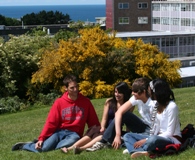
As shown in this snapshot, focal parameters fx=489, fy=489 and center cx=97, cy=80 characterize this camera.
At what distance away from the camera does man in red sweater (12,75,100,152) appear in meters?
8.49

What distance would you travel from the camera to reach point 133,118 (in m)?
8.29

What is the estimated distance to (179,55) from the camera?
53281 mm

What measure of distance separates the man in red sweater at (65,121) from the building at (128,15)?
240 ft

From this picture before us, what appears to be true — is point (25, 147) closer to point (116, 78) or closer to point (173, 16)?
point (116, 78)

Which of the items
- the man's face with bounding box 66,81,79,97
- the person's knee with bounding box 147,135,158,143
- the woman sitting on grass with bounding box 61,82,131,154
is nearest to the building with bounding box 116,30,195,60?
the woman sitting on grass with bounding box 61,82,131,154

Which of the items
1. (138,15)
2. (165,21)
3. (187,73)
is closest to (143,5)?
(138,15)

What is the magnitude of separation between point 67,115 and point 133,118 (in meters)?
1.18

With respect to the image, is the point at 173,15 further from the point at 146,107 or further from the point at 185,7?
the point at 146,107

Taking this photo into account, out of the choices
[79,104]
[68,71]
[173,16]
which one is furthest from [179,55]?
[79,104]

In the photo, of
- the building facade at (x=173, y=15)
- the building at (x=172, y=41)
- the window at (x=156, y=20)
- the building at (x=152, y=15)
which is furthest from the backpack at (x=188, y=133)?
the window at (x=156, y=20)

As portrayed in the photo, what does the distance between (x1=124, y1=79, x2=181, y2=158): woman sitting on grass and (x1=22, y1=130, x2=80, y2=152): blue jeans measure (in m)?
1.25

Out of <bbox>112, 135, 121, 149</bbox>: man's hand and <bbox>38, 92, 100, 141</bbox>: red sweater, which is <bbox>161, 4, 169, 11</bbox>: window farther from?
<bbox>112, 135, 121, 149</bbox>: man's hand

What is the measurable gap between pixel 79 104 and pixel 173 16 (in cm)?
6893

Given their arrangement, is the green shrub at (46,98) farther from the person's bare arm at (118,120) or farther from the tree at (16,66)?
the person's bare arm at (118,120)
